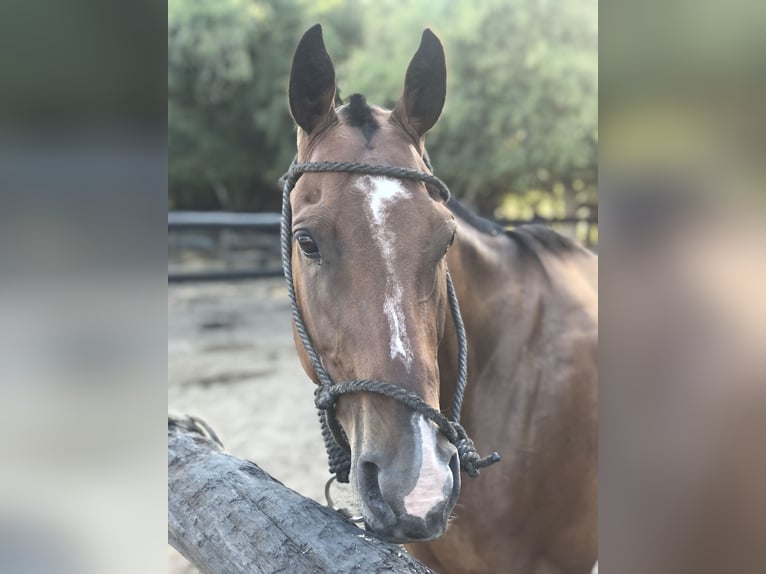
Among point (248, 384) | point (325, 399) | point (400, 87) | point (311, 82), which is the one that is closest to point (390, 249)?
point (325, 399)

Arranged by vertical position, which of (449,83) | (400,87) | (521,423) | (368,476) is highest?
(449,83)

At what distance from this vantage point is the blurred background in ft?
41.1

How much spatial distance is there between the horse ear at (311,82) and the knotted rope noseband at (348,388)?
16cm

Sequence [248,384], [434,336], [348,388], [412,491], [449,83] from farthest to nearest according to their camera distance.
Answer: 1. [449,83]
2. [248,384]
3. [434,336]
4. [348,388]
5. [412,491]

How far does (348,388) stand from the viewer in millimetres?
1195

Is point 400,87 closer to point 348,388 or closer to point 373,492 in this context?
point 348,388

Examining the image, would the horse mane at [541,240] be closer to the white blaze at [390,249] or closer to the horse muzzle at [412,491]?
the white blaze at [390,249]

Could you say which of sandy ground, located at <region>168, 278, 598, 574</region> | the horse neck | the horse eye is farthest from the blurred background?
the horse eye

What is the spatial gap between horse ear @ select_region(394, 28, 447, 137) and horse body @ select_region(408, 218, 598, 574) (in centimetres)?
45

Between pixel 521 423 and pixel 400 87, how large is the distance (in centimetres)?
965

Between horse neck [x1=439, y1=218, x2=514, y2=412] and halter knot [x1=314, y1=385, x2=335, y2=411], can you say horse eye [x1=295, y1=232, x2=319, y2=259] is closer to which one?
halter knot [x1=314, y1=385, x2=335, y2=411]
